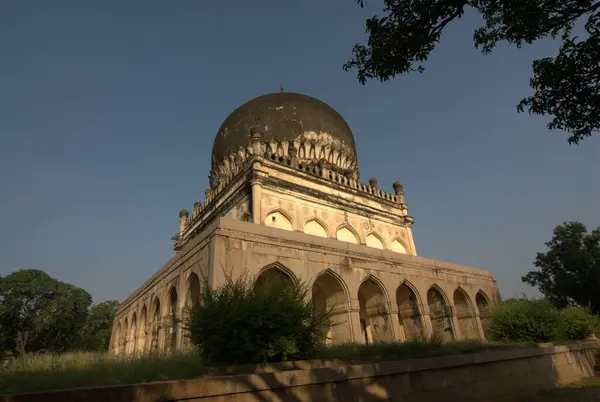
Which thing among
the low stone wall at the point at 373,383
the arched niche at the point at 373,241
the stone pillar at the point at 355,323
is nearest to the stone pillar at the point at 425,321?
the stone pillar at the point at 355,323

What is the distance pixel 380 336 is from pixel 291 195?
24.1 ft

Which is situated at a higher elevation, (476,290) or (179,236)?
(179,236)

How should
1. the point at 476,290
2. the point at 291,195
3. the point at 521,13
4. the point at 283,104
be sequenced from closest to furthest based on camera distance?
the point at 521,13 < the point at 476,290 < the point at 291,195 < the point at 283,104

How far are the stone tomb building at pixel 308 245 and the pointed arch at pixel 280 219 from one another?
51 mm

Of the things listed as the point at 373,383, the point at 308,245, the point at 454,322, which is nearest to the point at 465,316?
the point at 454,322

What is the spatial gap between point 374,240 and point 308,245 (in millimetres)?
8377

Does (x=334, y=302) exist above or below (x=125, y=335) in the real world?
below

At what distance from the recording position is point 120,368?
18.3ft

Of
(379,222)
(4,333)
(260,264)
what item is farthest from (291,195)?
(4,333)

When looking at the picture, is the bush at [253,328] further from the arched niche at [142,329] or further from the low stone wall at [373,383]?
the arched niche at [142,329]

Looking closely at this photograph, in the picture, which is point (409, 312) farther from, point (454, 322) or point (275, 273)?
point (275, 273)

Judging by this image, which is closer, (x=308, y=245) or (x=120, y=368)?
(x=120, y=368)

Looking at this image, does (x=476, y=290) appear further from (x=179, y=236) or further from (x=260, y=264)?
(x=179, y=236)

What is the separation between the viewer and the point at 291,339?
19.9 ft
